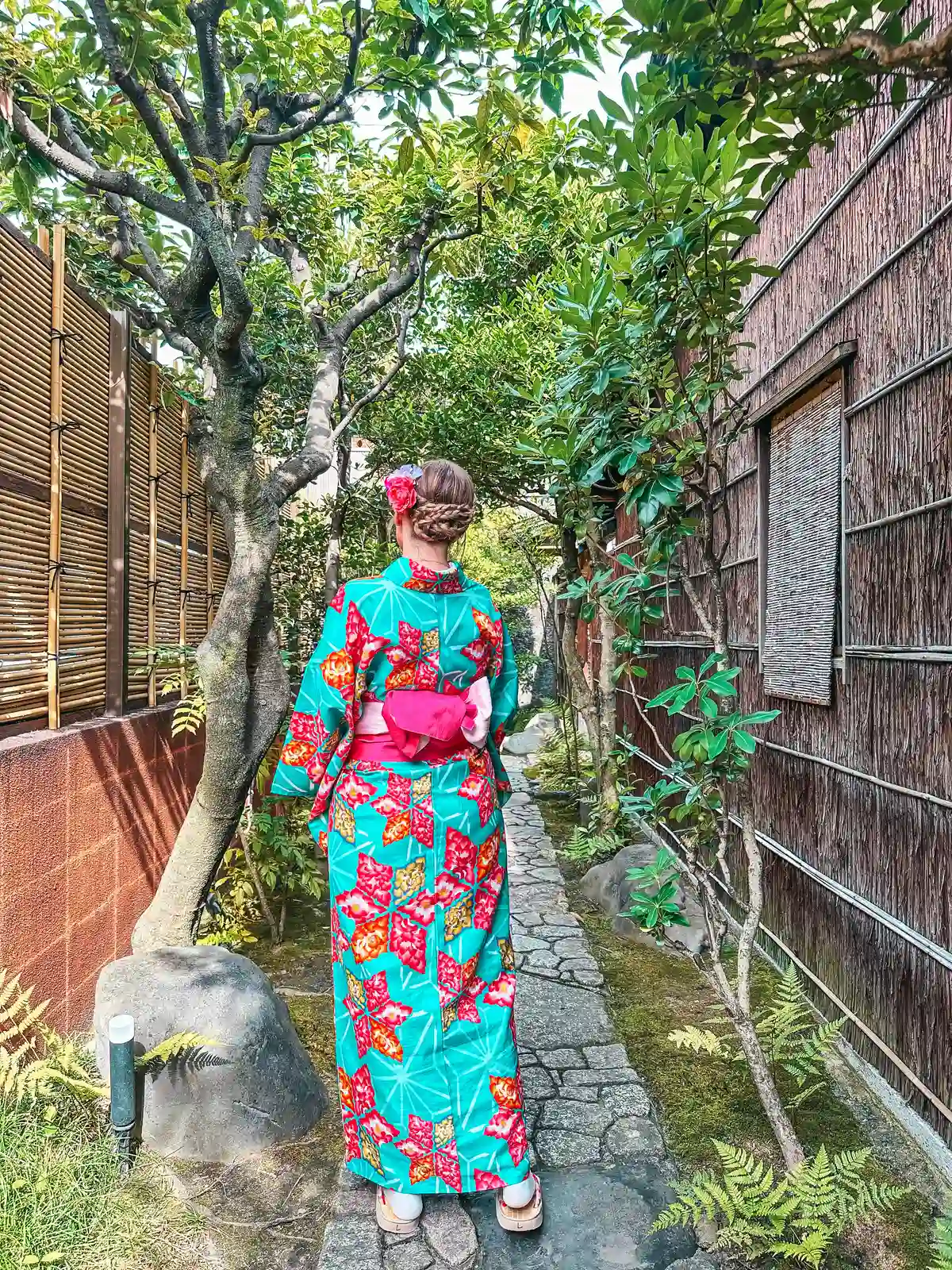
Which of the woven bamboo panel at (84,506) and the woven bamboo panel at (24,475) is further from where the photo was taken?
the woven bamboo panel at (84,506)

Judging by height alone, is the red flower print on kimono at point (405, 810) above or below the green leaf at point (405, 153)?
below

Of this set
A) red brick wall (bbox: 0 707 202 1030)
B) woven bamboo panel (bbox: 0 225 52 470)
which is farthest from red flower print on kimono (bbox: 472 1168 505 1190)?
woven bamboo panel (bbox: 0 225 52 470)

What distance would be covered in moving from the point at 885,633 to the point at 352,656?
1.70 m

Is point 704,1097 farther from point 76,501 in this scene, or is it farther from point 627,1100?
point 76,501

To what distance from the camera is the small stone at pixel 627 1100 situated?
9.41 ft

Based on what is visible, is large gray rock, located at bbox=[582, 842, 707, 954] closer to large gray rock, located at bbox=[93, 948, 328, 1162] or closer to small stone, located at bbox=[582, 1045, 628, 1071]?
small stone, located at bbox=[582, 1045, 628, 1071]

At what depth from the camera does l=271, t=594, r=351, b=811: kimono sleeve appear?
7.72ft

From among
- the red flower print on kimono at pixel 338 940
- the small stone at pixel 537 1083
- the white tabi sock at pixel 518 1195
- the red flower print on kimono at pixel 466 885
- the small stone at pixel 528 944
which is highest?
the red flower print on kimono at pixel 466 885

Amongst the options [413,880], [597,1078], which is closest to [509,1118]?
[413,880]

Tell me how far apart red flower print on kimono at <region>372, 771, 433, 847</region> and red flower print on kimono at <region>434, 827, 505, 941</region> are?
0.08 m

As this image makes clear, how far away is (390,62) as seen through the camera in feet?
9.99

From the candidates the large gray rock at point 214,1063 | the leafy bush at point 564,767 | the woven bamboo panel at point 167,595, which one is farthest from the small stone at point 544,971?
the leafy bush at point 564,767

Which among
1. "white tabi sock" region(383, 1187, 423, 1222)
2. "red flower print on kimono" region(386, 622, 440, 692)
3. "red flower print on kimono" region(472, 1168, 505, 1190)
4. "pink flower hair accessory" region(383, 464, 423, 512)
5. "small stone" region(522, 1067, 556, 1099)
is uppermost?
"pink flower hair accessory" region(383, 464, 423, 512)

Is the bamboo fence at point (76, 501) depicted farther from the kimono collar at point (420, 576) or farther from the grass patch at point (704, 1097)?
the grass patch at point (704, 1097)
